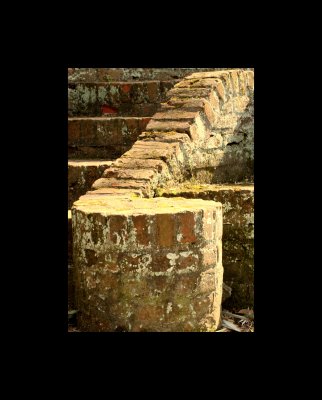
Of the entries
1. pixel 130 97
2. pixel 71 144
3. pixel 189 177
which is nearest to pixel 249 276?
pixel 189 177

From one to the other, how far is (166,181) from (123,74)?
3.40 m

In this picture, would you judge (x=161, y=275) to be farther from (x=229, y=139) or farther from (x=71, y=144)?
(x=71, y=144)

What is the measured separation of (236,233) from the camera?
A: 14.5 ft

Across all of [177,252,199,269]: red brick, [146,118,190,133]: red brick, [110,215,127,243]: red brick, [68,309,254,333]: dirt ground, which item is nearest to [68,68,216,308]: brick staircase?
[146,118,190,133]: red brick

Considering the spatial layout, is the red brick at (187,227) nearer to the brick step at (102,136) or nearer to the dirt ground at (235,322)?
the dirt ground at (235,322)

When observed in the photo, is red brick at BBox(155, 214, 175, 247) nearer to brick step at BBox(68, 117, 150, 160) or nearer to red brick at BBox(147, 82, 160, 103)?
brick step at BBox(68, 117, 150, 160)

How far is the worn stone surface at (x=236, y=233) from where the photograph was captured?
4348 mm

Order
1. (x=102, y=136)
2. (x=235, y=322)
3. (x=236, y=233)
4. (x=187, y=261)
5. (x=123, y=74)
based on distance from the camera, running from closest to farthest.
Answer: (x=187, y=261) < (x=235, y=322) < (x=236, y=233) < (x=102, y=136) < (x=123, y=74)

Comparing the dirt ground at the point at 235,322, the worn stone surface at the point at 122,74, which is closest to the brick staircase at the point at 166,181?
the dirt ground at the point at 235,322

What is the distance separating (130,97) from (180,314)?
3.42 meters

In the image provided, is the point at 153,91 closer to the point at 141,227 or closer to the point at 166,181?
the point at 166,181

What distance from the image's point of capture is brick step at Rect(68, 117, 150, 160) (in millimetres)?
5730

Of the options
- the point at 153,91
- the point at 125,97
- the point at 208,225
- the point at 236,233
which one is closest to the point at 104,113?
the point at 125,97

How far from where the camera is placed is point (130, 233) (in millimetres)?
3301
